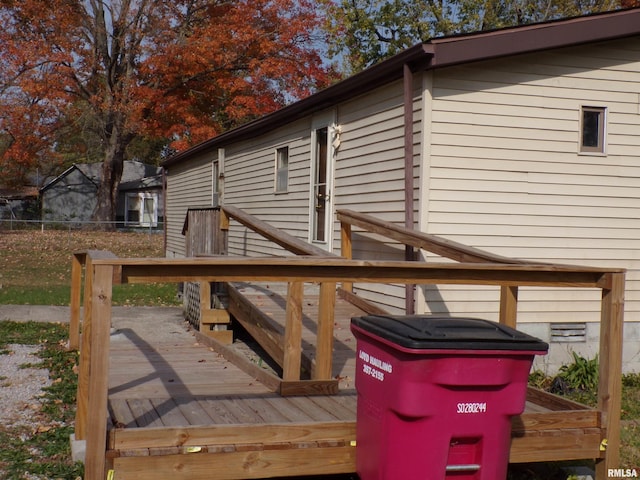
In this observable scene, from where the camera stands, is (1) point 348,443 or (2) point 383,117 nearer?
(1) point 348,443

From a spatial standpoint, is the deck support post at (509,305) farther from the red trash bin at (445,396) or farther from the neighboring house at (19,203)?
the neighboring house at (19,203)

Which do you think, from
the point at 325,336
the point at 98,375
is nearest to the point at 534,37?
the point at 325,336

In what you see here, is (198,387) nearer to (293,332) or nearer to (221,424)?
(293,332)

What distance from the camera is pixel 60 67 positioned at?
2959cm

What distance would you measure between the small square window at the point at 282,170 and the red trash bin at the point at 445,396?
373 inches

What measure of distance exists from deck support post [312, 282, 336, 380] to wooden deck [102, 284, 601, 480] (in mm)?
237

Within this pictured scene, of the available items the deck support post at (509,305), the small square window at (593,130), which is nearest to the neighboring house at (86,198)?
the small square window at (593,130)

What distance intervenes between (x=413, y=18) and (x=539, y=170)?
23.3 m

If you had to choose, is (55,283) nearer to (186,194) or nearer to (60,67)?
(186,194)

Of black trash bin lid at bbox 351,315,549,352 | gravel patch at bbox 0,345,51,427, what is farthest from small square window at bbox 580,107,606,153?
gravel patch at bbox 0,345,51,427

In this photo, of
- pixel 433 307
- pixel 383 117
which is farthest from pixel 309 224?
pixel 433 307

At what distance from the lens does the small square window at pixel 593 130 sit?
9266 millimetres

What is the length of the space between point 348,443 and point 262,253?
9818 mm

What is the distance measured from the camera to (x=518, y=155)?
889 centimetres
